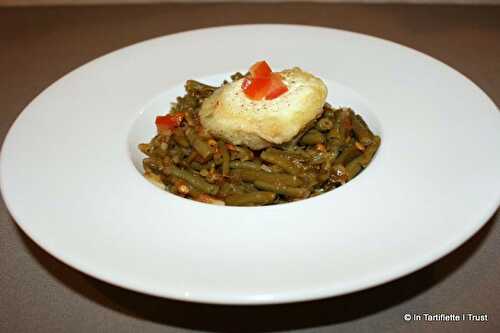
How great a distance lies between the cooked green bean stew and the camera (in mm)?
3252

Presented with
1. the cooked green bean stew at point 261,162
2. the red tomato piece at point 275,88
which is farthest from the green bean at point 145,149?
the red tomato piece at point 275,88

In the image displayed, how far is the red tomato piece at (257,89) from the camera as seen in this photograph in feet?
11.3

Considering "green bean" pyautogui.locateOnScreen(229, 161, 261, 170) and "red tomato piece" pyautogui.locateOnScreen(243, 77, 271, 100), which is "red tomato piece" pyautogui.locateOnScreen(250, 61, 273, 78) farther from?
"green bean" pyautogui.locateOnScreen(229, 161, 261, 170)

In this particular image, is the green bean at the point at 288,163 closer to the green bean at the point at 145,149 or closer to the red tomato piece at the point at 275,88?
the red tomato piece at the point at 275,88

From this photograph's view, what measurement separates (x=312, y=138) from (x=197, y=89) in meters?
0.92

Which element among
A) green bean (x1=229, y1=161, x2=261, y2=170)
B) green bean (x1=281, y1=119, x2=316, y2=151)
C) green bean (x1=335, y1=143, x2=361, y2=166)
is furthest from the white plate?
green bean (x1=229, y1=161, x2=261, y2=170)

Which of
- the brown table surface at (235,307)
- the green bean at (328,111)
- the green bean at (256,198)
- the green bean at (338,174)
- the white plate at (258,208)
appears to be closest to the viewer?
the white plate at (258,208)

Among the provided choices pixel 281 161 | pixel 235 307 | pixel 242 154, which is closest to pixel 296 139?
pixel 281 161

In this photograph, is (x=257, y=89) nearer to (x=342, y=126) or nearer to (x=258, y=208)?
(x=342, y=126)

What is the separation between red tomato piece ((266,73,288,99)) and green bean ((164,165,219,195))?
0.63 metres

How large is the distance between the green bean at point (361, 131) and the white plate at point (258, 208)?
71 mm

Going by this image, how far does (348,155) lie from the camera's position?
347 cm

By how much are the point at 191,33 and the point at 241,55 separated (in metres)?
0.56

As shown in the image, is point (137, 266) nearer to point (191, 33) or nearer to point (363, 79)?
point (363, 79)
